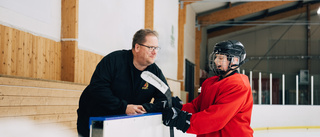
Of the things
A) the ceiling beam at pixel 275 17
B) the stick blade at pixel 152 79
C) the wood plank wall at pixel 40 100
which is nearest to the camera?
the stick blade at pixel 152 79

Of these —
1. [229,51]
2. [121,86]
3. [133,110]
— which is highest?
[229,51]

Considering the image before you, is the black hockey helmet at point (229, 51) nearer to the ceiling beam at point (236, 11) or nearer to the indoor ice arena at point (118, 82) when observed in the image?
the indoor ice arena at point (118, 82)

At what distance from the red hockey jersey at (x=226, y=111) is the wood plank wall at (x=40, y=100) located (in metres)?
1.96

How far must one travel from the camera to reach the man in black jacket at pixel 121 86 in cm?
195

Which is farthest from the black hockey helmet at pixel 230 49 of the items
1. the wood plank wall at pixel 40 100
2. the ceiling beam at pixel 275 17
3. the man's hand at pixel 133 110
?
the ceiling beam at pixel 275 17

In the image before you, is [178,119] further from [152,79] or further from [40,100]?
[40,100]

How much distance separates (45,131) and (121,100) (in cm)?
214

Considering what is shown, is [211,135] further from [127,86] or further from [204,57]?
[204,57]

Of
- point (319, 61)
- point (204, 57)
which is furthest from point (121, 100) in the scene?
point (204, 57)

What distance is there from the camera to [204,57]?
16875 mm

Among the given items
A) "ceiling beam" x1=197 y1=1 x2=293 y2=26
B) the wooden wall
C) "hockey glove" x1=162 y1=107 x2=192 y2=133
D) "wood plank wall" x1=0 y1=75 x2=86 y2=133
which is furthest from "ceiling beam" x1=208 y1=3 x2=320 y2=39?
"hockey glove" x1=162 y1=107 x2=192 y2=133

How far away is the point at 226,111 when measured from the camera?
Answer: 183 centimetres

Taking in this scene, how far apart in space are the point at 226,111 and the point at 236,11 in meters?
12.1

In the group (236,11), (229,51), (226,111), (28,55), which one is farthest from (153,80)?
(236,11)
